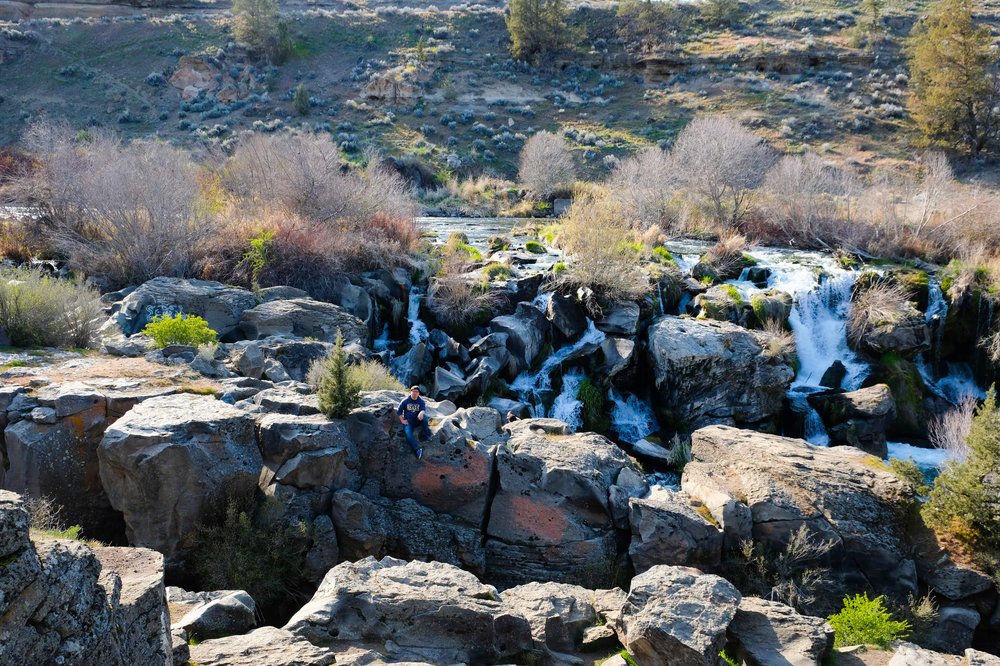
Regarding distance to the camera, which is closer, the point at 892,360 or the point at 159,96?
the point at 892,360

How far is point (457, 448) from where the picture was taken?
11.0m

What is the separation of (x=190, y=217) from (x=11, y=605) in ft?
55.2

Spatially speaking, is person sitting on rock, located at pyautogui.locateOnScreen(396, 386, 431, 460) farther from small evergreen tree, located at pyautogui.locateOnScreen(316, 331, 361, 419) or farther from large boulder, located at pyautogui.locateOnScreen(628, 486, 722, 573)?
large boulder, located at pyautogui.locateOnScreen(628, 486, 722, 573)

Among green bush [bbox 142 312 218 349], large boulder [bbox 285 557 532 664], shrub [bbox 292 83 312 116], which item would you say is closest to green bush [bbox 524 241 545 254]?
green bush [bbox 142 312 218 349]

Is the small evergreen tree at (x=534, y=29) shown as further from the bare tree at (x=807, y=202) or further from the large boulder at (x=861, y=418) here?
the large boulder at (x=861, y=418)

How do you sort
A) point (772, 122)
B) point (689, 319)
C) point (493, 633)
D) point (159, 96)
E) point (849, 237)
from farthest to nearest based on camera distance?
point (159, 96), point (772, 122), point (849, 237), point (689, 319), point (493, 633)

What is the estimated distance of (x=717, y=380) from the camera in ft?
54.7

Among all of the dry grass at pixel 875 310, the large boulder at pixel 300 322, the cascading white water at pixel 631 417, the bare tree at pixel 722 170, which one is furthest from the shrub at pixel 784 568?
the bare tree at pixel 722 170

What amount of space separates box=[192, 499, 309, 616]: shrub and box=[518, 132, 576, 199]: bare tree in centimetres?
2903

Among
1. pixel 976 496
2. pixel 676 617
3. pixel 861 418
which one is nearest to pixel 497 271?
pixel 861 418

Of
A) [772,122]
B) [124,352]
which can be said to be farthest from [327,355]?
[772,122]

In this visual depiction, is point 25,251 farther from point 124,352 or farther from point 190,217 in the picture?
point 124,352

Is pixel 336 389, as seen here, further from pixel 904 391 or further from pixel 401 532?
pixel 904 391

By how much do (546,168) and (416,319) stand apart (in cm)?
1925
